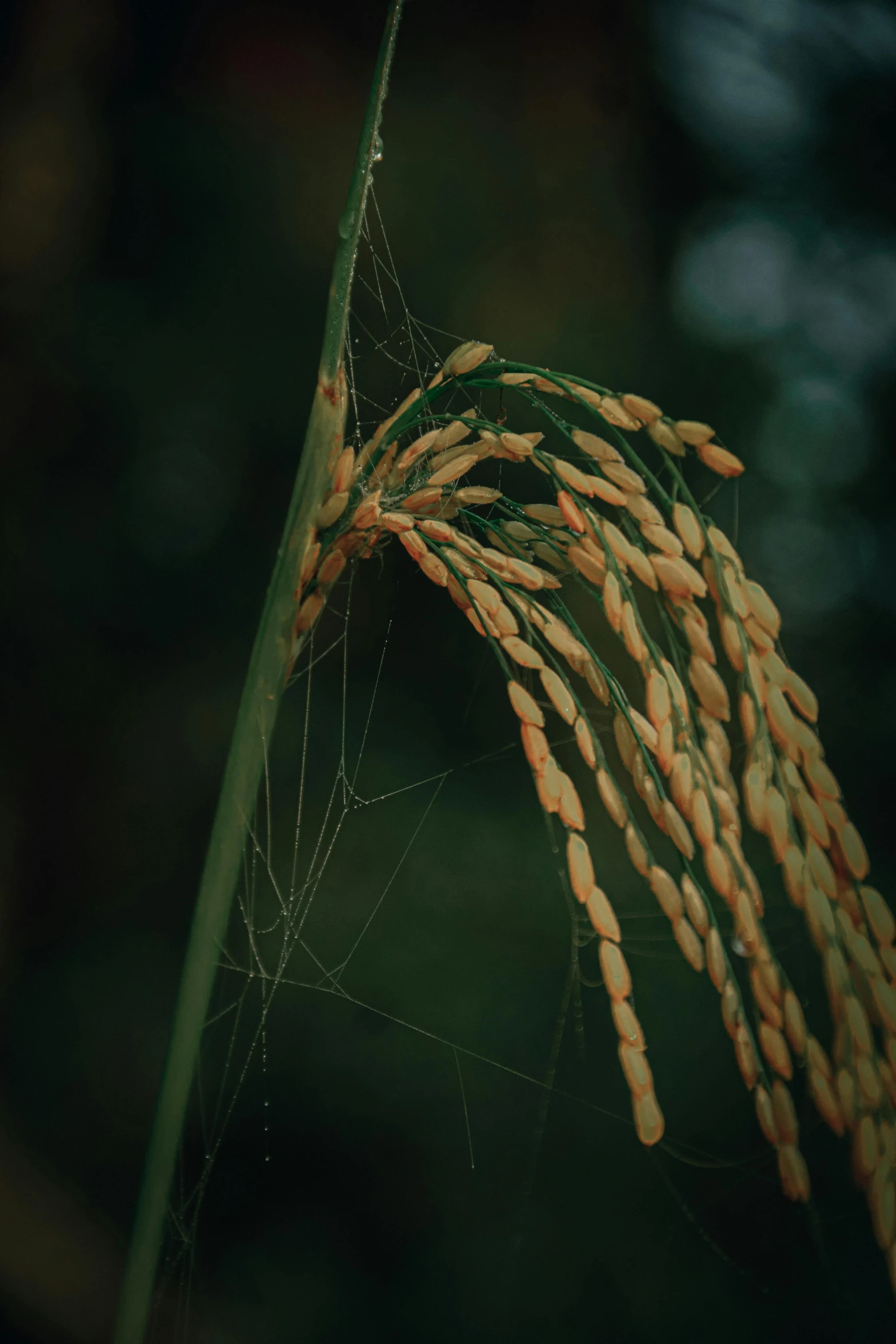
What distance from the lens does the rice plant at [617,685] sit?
1.16 ft

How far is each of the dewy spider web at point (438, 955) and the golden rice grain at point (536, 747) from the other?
60 mm

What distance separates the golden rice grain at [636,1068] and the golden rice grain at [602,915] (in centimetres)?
4

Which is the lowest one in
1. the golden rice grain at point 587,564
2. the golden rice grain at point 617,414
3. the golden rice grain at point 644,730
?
the golden rice grain at point 644,730

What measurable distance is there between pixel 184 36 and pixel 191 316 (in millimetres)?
141

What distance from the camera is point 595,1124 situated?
421 mm

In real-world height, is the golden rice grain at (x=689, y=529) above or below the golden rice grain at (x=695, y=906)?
above

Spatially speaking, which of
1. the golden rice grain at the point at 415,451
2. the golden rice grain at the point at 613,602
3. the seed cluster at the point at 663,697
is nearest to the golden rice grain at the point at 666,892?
the seed cluster at the point at 663,697

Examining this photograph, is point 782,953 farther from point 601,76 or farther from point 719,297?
point 601,76

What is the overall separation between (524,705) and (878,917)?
0.17m

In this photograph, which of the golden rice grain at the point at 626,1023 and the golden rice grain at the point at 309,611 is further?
the golden rice grain at the point at 309,611

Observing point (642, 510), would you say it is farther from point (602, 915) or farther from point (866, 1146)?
point (866, 1146)

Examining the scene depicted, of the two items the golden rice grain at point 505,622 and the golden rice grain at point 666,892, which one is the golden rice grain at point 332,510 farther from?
the golden rice grain at point 666,892

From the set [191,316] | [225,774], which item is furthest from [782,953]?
[191,316]

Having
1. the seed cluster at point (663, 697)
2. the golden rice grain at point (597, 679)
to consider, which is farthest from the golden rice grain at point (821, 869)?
the golden rice grain at point (597, 679)
